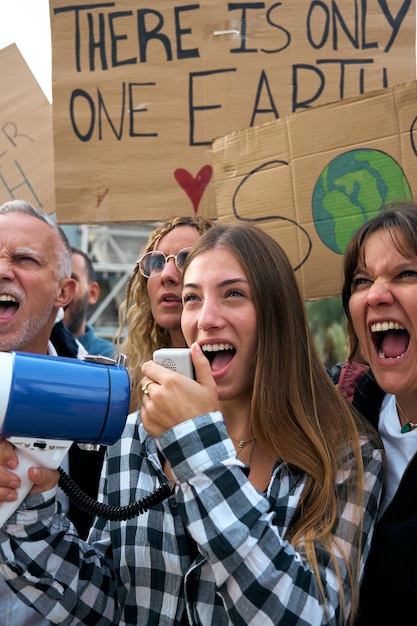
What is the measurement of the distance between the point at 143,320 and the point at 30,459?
1272 millimetres

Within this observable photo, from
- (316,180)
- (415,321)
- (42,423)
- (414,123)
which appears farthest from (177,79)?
(42,423)

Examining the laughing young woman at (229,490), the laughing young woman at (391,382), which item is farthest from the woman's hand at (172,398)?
the laughing young woman at (391,382)

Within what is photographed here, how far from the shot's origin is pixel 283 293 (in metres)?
1.92

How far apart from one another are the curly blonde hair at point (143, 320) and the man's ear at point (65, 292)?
1.06 ft

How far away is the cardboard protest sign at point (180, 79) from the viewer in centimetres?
287

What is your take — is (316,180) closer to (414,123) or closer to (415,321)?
(414,123)

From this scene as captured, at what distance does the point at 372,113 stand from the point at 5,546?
1.80m

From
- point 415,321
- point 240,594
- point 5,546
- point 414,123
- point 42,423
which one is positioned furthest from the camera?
point 414,123

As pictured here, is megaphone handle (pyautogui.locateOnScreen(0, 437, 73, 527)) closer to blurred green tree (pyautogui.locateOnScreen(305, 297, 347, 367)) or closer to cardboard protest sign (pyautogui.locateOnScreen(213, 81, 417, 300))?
cardboard protest sign (pyautogui.locateOnScreen(213, 81, 417, 300))

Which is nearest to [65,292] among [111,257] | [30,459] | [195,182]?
[195,182]

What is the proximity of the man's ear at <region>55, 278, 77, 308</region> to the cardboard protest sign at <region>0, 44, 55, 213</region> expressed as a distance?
25.2 inches

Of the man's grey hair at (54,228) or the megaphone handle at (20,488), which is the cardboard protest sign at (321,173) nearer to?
the man's grey hair at (54,228)

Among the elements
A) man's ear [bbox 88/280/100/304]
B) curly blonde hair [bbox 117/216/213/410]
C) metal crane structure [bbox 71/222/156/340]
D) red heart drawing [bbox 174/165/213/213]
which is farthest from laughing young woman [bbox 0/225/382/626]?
metal crane structure [bbox 71/222/156/340]

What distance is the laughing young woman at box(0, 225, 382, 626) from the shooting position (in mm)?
1515
